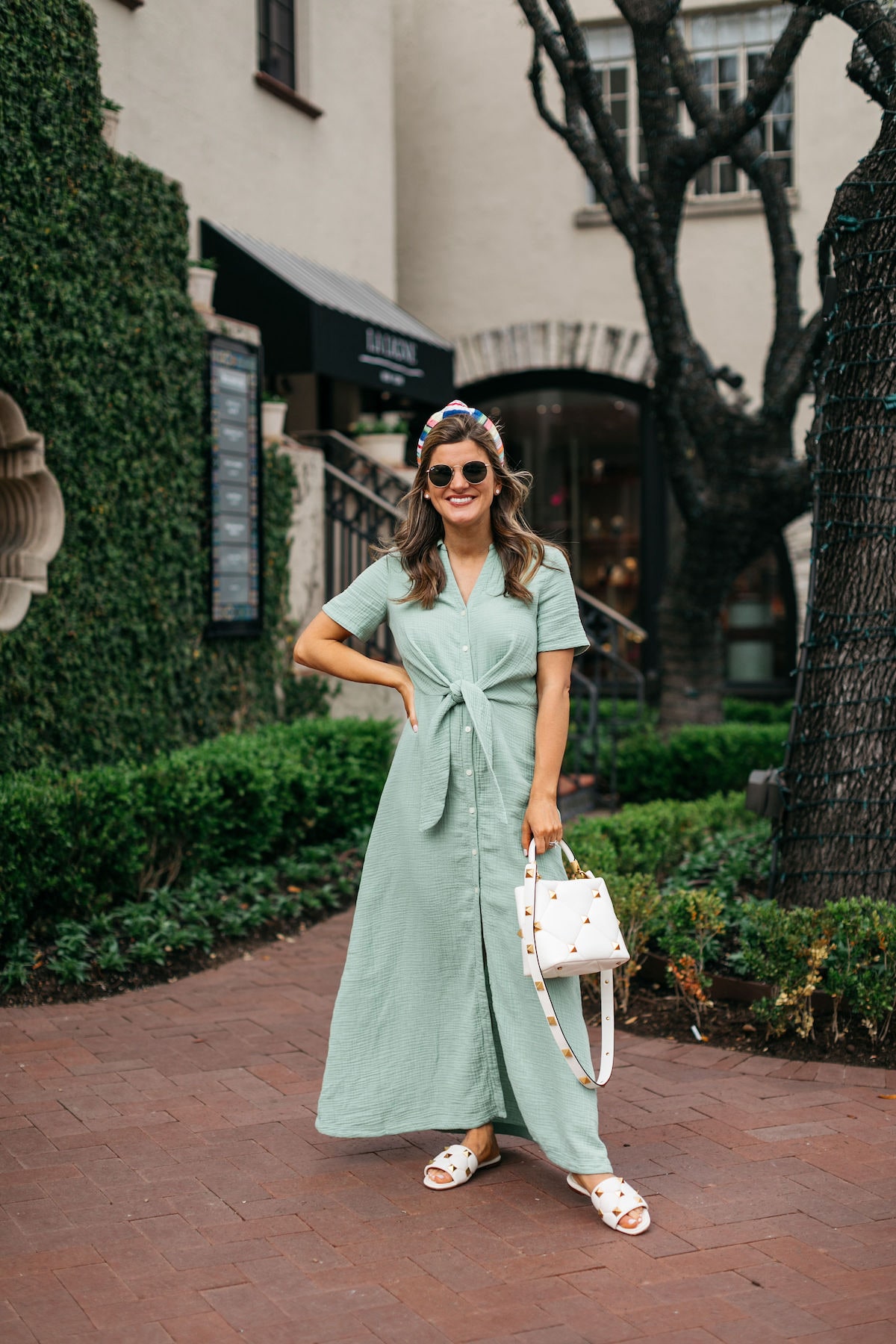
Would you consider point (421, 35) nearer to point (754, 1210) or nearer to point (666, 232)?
point (666, 232)

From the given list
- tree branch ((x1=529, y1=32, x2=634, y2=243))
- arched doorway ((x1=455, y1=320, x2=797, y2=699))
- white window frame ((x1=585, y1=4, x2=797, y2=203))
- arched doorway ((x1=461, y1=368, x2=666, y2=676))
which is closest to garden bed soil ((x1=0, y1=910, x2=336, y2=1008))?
tree branch ((x1=529, y1=32, x2=634, y2=243))

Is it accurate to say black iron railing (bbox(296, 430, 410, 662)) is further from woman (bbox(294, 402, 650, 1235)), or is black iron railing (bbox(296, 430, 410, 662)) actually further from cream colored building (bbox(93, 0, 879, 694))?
woman (bbox(294, 402, 650, 1235))

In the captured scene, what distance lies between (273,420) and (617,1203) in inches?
276

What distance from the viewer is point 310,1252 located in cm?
341

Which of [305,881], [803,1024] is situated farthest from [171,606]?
[803,1024]

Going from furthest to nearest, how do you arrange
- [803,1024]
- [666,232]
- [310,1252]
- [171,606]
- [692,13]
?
[692,13] < [666,232] < [171,606] < [803,1024] < [310,1252]

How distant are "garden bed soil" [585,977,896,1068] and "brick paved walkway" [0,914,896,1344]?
0.13m

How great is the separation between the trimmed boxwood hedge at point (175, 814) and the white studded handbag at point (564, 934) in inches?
117

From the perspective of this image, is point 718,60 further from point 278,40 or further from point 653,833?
point 653,833

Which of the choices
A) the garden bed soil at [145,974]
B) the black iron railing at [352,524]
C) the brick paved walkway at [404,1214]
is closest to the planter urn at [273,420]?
the black iron railing at [352,524]

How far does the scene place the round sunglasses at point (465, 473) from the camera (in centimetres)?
373

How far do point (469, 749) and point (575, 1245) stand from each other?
1.26 meters

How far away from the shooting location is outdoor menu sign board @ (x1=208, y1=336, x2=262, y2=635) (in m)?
8.55

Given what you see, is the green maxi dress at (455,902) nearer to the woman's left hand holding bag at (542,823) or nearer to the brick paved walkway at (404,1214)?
the woman's left hand holding bag at (542,823)
